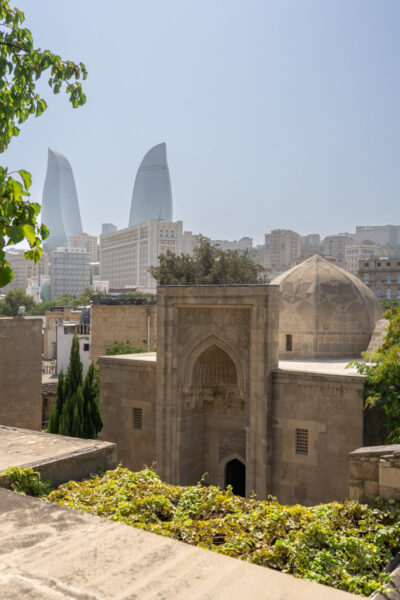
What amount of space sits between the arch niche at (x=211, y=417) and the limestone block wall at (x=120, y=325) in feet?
31.4

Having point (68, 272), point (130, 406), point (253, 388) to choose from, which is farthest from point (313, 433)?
point (68, 272)

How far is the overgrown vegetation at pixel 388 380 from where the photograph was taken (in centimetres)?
1145

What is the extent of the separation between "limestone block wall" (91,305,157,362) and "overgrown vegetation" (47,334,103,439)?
294 inches

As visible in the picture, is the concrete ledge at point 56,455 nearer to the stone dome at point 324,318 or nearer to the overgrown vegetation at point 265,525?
the overgrown vegetation at point 265,525

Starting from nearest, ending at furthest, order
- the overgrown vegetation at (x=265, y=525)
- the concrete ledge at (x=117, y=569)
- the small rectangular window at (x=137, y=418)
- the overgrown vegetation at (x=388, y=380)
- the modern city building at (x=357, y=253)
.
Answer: the concrete ledge at (x=117, y=569), the overgrown vegetation at (x=265, y=525), the overgrown vegetation at (x=388, y=380), the small rectangular window at (x=137, y=418), the modern city building at (x=357, y=253)

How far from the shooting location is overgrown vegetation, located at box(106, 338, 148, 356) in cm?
2297

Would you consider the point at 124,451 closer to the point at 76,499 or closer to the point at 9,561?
the point at 76,499

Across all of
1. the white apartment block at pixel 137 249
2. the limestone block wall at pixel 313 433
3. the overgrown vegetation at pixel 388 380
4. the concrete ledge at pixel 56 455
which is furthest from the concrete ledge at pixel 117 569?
the white apartment block at pixel 137 249

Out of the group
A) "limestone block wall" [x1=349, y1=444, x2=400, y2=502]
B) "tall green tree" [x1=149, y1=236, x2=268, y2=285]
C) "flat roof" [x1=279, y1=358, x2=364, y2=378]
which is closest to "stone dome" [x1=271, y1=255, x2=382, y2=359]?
"flat roof" [x1=279, y1=358, x2=364, y2=378]

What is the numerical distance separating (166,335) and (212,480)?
462 cm

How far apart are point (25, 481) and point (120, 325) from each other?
20.5m

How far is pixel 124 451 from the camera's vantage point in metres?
16.0

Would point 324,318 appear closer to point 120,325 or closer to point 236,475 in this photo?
point 236,475

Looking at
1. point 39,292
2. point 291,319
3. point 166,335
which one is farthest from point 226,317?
point 39,292
